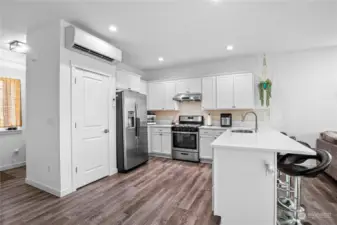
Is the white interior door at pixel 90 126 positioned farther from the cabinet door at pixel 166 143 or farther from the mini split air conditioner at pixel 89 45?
the cabinet door at pixel 166 143

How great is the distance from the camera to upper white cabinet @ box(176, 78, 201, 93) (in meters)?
4.64

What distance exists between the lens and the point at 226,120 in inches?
173

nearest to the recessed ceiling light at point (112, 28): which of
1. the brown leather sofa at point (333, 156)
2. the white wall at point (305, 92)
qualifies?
the white wall at point (305, 92)

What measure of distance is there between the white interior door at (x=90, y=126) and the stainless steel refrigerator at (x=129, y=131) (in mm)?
299

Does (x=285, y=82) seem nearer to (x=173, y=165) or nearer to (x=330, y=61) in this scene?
(x=330, y=61)

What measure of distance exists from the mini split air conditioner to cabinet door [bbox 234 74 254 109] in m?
2.90

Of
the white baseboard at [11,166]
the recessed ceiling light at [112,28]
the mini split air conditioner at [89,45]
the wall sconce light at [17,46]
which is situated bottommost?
the white baseboard at [11,166]

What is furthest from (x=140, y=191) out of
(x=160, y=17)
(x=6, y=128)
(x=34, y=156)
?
(x=6, y=128)

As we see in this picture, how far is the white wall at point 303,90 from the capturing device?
3.70 metres

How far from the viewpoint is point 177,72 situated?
17.2 feet

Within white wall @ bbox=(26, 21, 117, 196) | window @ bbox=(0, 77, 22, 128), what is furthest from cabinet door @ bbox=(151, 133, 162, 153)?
window @ bbox=(0, 77, 22, 128)

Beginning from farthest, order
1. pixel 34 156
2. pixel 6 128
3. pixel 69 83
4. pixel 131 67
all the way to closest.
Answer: pixel 131 67
pixel 6 128
pixel 34 156
pixel 69 83

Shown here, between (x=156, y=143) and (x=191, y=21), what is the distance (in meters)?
3.33

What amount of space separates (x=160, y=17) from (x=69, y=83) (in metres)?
1.77
